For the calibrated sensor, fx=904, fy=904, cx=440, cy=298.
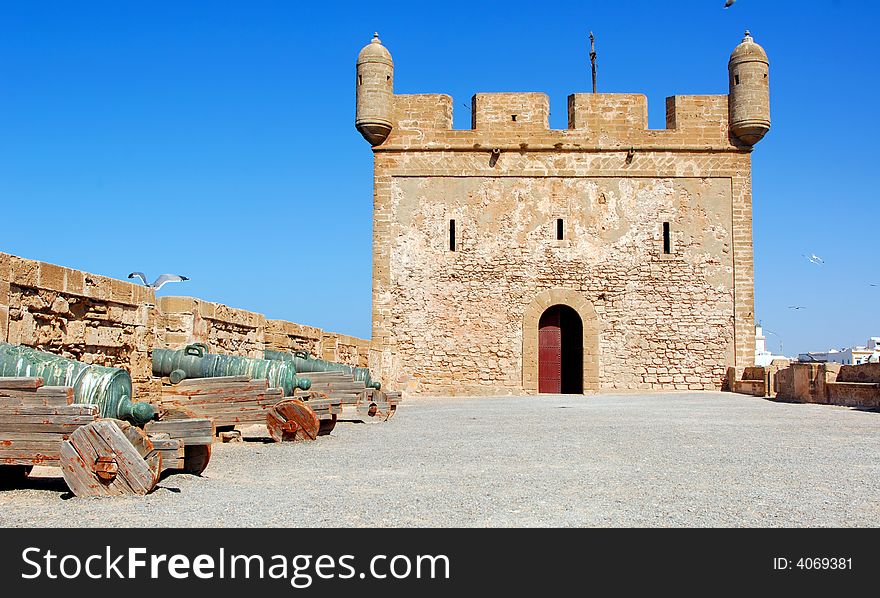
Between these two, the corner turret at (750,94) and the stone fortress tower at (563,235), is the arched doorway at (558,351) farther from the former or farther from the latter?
the corner turret at (750,94)

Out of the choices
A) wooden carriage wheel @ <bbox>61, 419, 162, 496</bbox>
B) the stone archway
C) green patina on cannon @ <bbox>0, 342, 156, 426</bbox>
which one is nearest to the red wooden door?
the stone archway

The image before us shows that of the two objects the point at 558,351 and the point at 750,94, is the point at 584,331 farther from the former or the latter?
the point at 750,94

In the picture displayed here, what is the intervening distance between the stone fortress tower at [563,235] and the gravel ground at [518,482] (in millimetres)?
8733

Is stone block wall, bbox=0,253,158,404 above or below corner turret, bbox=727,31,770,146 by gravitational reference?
below

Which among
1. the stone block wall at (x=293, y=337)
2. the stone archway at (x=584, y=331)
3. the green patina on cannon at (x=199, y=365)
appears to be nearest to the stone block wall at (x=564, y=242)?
the stone archway at (x=584, y=331)

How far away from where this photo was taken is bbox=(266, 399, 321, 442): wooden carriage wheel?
25.2ft

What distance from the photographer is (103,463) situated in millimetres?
4617

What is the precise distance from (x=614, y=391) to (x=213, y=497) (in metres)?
14.6

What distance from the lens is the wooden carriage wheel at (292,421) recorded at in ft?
25.2

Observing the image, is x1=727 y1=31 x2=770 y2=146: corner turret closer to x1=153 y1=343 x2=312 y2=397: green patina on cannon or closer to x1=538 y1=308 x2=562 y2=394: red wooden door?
x1=538 y1=308 x2=562 y2=394: red wooden door

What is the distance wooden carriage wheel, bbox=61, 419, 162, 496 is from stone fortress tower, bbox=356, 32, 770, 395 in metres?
13.8

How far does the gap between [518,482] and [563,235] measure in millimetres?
13729

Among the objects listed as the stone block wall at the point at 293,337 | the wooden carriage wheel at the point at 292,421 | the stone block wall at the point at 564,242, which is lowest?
the wooden carriage wheel at the point at 292,421

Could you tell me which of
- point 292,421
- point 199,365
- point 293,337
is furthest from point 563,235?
point 199,365
